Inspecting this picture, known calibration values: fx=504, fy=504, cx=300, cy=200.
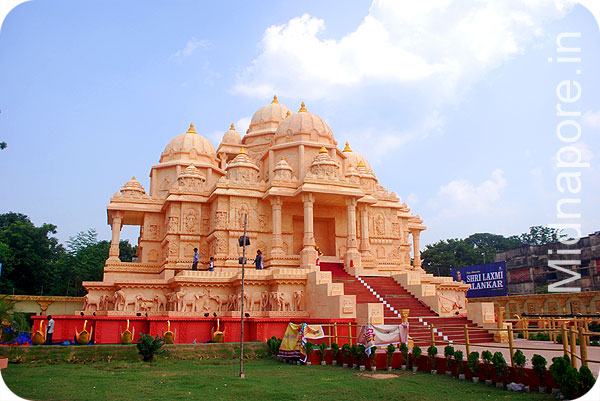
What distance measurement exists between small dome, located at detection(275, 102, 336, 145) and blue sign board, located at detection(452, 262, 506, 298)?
595 inches

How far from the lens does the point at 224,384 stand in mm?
10789

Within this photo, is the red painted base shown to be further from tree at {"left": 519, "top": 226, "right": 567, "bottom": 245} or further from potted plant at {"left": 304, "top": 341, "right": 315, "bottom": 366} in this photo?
tree at {"left": 519, "top": 226, "right": 567, "bottom": 245}

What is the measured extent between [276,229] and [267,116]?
47.8 ft

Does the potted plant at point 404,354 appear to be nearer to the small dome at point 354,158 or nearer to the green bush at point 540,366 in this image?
the green bush at point 540,366

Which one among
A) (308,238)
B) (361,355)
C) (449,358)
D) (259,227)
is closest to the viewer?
(449,358)

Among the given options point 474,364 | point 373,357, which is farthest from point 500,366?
point 373,357

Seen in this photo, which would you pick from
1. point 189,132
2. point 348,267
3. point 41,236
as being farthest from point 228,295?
point 41,236

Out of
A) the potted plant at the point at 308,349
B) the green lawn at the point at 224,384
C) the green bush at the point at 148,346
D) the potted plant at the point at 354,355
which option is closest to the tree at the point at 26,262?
the green bush at the point at 148,346

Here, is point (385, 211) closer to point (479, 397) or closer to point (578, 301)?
point (578, 301)

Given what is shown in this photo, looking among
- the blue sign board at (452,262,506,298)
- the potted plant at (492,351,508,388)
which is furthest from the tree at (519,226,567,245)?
the potted plant at (492,351,508,388)

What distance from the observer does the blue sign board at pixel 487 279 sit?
3824 cm

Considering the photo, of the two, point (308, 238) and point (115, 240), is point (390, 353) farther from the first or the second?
point (115, 240)

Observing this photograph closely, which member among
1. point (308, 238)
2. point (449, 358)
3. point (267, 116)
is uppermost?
point (267, 116)

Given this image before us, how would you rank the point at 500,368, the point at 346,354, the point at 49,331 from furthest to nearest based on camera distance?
the point at 49,331
the point at 346,354
the point at 500,368
